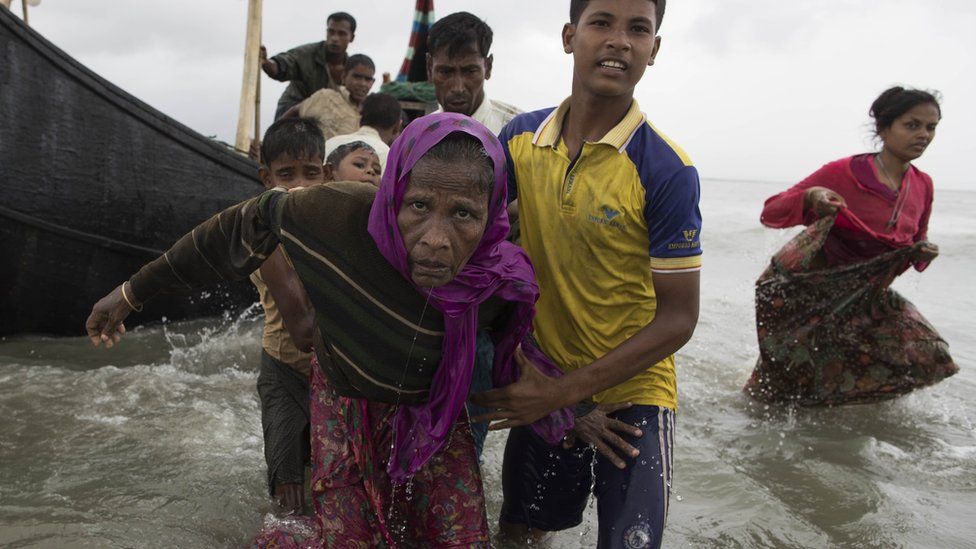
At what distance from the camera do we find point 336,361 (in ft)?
7.52

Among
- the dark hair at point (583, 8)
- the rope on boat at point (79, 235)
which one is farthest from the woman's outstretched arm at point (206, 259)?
the rope on boat at point (79, 235)

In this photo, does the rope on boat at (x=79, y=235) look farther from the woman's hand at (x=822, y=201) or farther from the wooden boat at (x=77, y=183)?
the woman's hand at (x=822, y=201)

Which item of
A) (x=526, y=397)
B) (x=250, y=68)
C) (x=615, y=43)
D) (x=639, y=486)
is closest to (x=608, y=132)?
(x=615, y=43)

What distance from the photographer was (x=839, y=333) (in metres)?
5.49

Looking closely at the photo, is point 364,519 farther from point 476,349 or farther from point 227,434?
point 227,434

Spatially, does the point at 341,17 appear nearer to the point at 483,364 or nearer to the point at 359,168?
the point at 359,168

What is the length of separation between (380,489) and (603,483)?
0.68 m

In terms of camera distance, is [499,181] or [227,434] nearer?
[499,181]

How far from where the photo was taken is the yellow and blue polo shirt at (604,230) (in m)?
2.33

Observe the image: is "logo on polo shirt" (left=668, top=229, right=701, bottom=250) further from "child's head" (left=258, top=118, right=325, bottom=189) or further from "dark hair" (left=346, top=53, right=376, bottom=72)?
"dark hair" (left=346, top=53, right=376, bottom=72)

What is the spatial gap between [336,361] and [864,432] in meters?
4.38

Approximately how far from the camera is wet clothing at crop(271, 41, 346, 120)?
7.84m

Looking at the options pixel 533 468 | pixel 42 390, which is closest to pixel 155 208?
pixel 42 390

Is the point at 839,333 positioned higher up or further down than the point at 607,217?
further down
